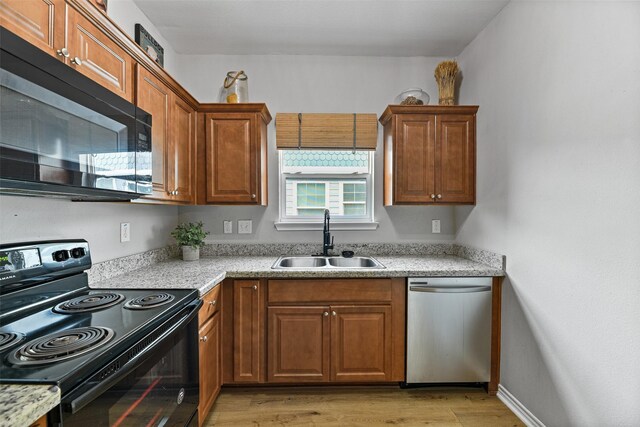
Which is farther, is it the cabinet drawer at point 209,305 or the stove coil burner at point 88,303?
the cabinet drawer at point 209,305

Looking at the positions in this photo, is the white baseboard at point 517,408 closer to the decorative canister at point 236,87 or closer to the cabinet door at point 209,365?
the cabinet door at point 209,365

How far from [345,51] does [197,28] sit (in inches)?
47.1

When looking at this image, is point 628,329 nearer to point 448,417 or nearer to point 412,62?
point 448,417

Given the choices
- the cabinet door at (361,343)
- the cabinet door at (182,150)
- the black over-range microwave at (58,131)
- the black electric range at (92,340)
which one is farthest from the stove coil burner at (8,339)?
the cabinet door at (361,343)

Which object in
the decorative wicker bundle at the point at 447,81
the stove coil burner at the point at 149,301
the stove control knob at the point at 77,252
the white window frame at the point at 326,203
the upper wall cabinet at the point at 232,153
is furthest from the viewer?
the white window frame at the point at 326,203

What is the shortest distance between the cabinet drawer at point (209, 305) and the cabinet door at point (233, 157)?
0.76m

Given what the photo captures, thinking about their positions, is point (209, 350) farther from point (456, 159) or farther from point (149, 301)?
point (456, 159)

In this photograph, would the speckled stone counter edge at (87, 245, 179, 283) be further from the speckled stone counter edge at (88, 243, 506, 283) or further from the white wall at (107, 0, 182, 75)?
the white wall at (107, 0, 182, 75)

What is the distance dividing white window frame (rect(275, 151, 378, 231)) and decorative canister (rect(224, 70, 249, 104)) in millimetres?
554

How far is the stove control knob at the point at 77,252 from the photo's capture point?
1.44m

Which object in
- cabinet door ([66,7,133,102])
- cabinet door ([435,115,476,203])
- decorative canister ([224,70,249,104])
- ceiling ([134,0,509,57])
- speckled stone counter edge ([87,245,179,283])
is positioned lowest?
speckled stone counter edge ([87,245,179,283])

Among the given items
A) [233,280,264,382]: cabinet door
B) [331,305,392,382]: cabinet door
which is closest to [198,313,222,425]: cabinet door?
[233,280,264,382]: cabinet door

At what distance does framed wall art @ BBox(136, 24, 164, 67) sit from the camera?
6.80 feet

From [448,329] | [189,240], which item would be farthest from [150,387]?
[448,329]
